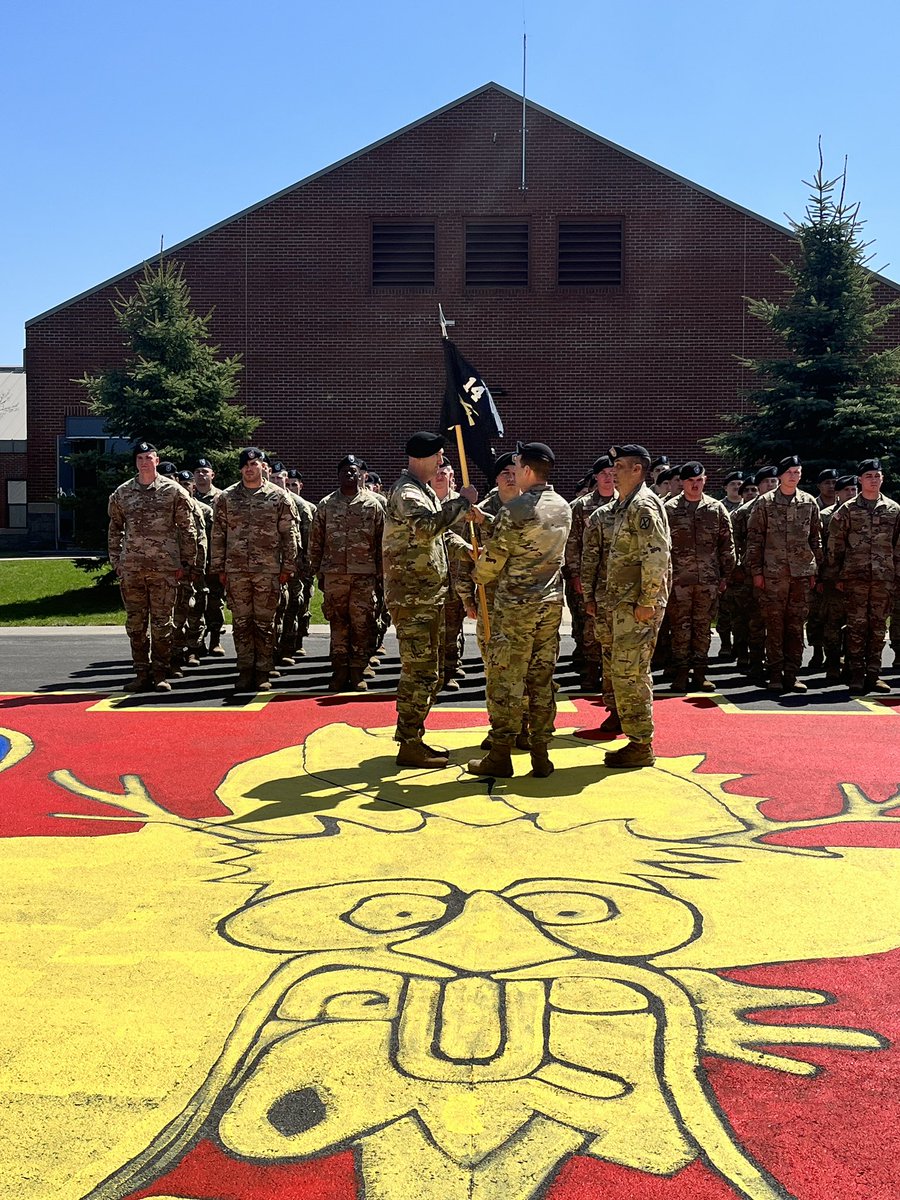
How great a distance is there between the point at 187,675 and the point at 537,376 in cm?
1581

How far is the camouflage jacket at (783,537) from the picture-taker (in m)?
10.6

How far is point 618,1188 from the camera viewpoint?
2.71 meters

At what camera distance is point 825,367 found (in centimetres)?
1970

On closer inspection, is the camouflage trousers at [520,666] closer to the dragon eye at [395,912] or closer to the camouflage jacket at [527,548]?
the camouflage jacket at [527,548]

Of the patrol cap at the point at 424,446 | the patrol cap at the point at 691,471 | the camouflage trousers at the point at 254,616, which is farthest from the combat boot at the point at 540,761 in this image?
the patrol cap at the point at 691,471

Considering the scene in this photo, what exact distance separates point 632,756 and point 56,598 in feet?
50.1

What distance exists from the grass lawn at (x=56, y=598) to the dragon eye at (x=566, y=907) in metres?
12.8

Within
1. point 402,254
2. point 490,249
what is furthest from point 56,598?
point 490,249

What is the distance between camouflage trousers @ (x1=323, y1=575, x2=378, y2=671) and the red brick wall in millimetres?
15172

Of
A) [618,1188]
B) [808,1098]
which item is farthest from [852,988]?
[618,1188]

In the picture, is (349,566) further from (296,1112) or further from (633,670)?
(296,1112)

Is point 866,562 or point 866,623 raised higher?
point 866,562

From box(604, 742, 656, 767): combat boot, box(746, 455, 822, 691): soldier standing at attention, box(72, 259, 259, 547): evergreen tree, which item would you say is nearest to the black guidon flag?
box(604, 742, 656, 767): combat boot

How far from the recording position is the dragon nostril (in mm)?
2971
